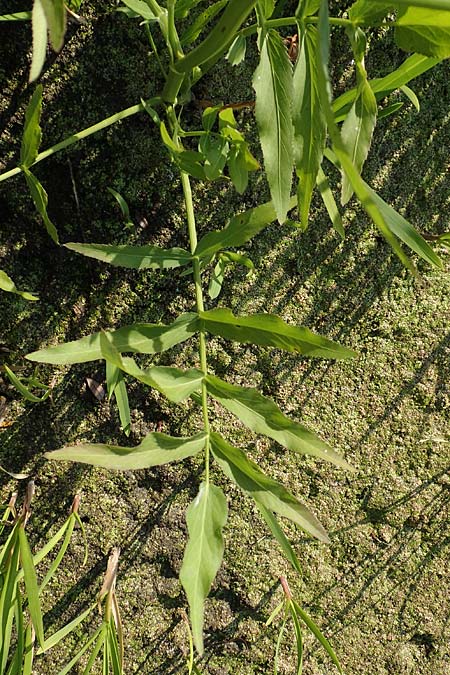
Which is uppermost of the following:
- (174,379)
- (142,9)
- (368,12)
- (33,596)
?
(142,9)

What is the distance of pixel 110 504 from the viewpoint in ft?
4.01

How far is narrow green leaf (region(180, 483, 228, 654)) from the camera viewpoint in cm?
71

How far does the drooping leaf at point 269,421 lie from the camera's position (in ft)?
2.40

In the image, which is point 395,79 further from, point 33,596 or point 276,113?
point 33,596

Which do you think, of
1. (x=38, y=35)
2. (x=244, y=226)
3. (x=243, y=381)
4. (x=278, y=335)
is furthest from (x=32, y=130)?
(x=243, y=381)

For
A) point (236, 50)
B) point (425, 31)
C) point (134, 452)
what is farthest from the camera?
point (236, 50)

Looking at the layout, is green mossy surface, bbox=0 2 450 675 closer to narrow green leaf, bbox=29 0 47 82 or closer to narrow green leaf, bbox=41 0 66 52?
narrow green leaf, bbox=29 0 47 82

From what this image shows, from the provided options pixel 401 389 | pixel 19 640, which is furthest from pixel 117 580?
pixel 401 389

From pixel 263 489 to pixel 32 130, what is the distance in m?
0.54

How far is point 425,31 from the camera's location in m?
0.59

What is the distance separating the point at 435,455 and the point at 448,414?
9cm

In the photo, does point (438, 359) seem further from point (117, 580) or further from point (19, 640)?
point (19, 640)

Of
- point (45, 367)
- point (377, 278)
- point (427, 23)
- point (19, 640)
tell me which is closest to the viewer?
point (427, 23)

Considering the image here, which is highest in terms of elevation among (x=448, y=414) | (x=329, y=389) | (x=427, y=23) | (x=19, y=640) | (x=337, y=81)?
(x=337, y=81)
